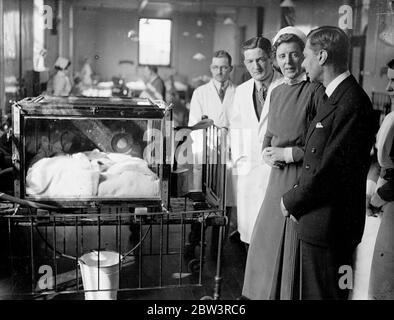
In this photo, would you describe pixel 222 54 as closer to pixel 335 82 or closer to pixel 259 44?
pixel 259 44

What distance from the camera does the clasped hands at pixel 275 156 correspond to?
1.78m

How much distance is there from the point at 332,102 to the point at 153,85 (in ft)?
3.35

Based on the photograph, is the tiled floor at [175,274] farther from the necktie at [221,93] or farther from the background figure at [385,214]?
the necktie at [221,93]

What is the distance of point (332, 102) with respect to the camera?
1.60 metres

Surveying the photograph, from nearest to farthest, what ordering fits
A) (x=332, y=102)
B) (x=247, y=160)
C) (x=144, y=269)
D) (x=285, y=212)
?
(x=332, y=102)
(x=285, y=212)
(x=247, y=160)
(x=144, y=269)

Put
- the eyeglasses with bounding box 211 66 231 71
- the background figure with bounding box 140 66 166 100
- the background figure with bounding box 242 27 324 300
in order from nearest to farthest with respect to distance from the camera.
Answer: the background figure with bounding box 242 27 324 300 → the eyeglasses with bounding box 211 66 231 71 → the background figure with bounding box 140 66 166 100

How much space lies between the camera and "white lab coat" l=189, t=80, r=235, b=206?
2.19 m

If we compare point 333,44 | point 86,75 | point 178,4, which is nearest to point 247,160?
point 333,44

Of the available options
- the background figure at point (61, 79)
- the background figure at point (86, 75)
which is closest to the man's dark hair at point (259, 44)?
the background figure at point (86, 75)

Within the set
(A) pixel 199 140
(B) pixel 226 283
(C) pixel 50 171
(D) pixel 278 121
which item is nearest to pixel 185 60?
(A) pixel 199 140

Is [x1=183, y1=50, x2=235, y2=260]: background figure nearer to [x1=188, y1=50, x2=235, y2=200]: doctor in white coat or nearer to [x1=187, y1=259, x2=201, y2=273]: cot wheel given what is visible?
[x1=188, y1=50, x2=235, y2=200]: doctor in white coat

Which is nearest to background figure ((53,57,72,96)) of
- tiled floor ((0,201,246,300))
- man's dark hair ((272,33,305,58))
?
tiled floor ((0,201,246,300))

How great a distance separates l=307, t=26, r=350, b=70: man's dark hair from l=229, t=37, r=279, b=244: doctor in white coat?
226 mm

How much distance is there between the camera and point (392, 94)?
181 centimetres
